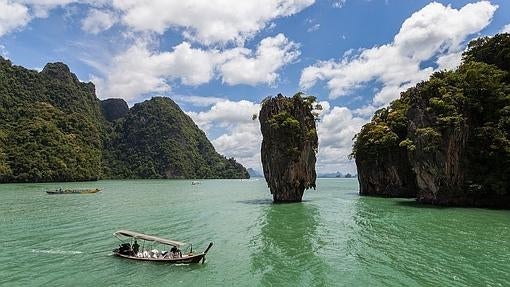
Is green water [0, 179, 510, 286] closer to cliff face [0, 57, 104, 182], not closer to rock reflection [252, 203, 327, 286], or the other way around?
rock reflection [252, 203, 327, 286]

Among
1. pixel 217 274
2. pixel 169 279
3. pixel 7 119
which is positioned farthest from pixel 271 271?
pixel 7 119

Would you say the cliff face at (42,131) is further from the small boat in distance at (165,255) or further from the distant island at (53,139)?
the small boat in distance at (165,255)

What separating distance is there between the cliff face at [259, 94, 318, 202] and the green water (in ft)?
28.2

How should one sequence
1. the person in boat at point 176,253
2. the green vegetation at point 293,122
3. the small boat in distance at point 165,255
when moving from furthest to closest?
the green vegetation at point 293,122
the person in boat at point 176,253
the small boat in distance at point 165,255

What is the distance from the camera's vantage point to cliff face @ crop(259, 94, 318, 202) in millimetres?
50906

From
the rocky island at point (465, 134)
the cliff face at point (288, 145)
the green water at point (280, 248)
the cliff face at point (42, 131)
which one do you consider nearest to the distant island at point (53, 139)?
the cliff face at point (42, 131)

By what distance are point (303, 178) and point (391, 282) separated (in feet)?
112

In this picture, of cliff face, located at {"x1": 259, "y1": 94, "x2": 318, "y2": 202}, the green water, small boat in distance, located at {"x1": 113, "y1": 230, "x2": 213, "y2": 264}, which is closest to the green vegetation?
cliff face, located at {"x1": 259, "y1": 94, "x2": 318, "y2": 202}

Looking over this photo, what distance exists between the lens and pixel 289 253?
24.3 metres

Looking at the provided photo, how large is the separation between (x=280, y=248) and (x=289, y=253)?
162 centimetres

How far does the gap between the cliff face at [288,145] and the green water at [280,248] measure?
8.58 meters

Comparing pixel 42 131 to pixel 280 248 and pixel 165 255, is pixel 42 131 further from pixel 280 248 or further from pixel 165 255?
pixel 280 248

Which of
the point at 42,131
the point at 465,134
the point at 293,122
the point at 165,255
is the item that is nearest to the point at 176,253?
the point at 165,255

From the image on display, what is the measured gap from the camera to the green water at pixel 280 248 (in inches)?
758
